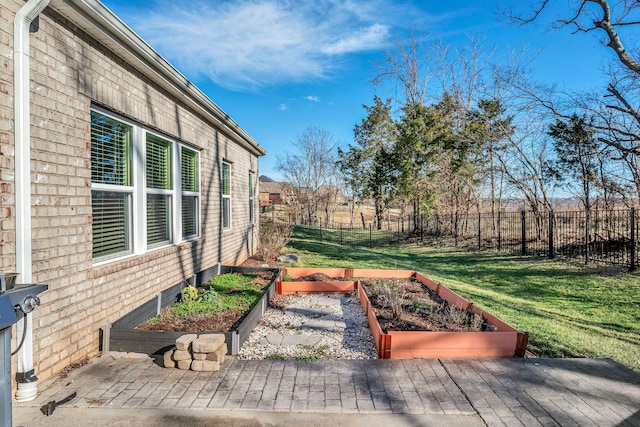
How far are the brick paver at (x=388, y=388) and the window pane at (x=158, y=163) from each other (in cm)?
261

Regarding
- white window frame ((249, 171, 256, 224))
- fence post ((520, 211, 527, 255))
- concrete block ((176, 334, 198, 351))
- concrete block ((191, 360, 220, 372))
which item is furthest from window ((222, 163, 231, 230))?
fence post ((520, 211, 527, 255))

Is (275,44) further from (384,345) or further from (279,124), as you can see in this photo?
(279,124)

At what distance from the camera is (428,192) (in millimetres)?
18766

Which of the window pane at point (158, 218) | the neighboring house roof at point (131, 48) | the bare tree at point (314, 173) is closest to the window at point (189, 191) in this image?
the window pane at point (158, 218)

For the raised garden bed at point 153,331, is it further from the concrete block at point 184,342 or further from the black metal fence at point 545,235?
the black metal fence at point 545,235

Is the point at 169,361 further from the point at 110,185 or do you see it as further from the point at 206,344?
the point at 110,185

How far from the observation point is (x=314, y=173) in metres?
34.6

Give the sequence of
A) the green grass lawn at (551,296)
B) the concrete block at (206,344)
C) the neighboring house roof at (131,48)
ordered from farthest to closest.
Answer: the green grass lawn at (551,296) → the concrete block at (206,344) → the neighboring house roof at (131,48)

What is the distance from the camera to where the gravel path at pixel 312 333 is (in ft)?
13.3

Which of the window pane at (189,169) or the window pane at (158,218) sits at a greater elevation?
the window pane at (189,169)

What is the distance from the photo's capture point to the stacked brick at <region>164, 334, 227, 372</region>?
3.45m

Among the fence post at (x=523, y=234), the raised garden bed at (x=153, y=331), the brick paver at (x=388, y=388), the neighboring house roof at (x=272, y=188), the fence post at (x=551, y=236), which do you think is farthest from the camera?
the neighboring house roof at (x=272, y=188)

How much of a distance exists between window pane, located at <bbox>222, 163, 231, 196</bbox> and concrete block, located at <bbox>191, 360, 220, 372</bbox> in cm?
587

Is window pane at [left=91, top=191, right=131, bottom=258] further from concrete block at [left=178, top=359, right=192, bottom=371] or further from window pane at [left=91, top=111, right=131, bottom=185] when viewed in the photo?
concrete block at [left=178, top=359, right=192, bottom=371]
